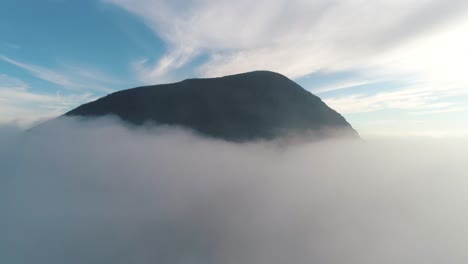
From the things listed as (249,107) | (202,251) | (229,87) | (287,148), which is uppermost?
(229,87)

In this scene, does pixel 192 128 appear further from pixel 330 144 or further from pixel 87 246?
pixel 87 246

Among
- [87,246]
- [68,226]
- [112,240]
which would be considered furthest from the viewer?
[68,226]

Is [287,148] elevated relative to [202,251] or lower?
elevated

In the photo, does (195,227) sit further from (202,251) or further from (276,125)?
(276,125)

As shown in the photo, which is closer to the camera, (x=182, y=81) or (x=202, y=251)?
(x=182, y=81)

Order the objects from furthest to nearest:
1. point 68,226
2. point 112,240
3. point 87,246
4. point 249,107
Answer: point 68,226
point 112,240
point 87,246
point 249,107

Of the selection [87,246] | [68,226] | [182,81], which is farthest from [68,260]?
[182,81]

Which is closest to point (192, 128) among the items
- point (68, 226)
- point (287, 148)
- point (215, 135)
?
point (215, 135)
